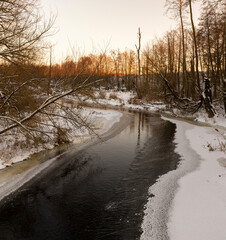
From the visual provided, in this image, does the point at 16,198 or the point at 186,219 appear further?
the point at 16,198

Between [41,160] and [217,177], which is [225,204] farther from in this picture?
[41,160]

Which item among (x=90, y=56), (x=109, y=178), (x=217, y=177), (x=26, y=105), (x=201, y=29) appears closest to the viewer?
(x=90, y=56)

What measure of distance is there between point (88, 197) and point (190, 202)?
2.54 m

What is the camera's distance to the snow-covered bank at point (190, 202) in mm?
4098

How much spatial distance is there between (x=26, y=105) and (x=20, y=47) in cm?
397

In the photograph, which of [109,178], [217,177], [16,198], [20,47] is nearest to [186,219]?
[217,177]

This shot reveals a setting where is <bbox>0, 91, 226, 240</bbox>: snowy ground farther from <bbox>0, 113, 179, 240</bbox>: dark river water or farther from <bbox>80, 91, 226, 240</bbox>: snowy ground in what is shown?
<bbox>0, 113, 179, 240</bbox>: dark river water

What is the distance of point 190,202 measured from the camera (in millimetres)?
5047

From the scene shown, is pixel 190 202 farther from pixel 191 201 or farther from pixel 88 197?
pixel 88 197

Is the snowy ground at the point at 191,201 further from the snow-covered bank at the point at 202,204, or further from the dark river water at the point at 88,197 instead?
the dark river water at the point at 88,197

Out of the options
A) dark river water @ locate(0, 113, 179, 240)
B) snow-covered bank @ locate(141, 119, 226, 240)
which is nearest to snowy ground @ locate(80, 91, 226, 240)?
snow-covered bank @ locate(141, 119, 226, 240)

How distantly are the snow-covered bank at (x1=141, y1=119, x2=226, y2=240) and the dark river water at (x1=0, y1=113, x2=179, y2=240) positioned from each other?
1.01ft

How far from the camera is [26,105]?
30.5 ft

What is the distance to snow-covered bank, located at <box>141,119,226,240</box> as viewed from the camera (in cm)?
410
